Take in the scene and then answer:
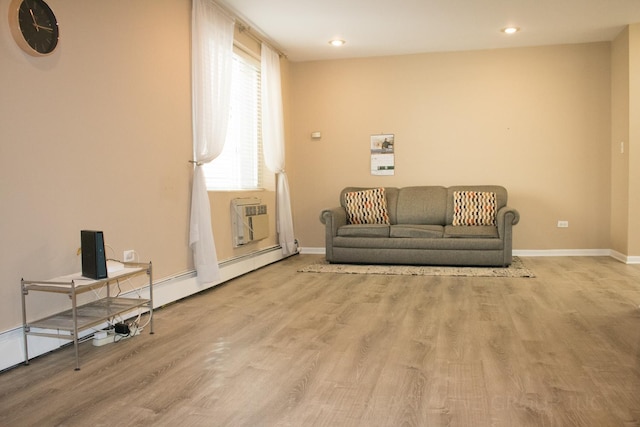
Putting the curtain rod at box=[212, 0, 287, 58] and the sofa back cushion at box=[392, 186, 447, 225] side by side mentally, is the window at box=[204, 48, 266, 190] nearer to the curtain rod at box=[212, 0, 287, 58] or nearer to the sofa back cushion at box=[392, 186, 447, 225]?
the curtain rod at box=[212, 0, 287, 58]

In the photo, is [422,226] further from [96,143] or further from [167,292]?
[96,143]

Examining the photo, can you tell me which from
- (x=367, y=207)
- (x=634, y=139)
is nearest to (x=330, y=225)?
(x=367, y=207)

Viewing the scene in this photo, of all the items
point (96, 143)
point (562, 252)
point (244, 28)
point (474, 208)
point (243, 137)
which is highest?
point (244, 28)

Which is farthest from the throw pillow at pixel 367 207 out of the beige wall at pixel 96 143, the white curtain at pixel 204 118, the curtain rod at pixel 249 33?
the beige wall at pixel 96 143

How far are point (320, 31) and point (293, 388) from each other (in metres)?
4.70

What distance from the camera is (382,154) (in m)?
7.27

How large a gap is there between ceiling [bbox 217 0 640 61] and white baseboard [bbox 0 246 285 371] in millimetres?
2680

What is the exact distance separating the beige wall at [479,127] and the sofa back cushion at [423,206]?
1.41 ft

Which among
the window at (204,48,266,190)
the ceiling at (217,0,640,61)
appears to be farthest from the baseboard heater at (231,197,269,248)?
the ceiling at (217,0,640,61)

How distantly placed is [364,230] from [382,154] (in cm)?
157

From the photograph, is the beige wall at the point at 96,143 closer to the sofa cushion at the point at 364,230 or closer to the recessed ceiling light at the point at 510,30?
the sofa cushion at the point at 364,230

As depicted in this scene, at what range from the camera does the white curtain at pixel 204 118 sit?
4.59 meters

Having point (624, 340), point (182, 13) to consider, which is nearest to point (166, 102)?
point (182, 13)

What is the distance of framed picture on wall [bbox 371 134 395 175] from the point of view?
7.25m
